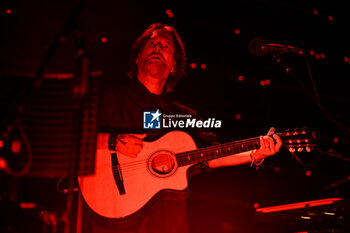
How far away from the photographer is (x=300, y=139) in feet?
7.39

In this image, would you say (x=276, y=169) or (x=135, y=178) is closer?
(x=135, y=178)

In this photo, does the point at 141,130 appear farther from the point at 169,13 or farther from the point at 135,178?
the point at 169,13

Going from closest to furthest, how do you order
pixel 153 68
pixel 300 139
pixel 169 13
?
1. pixel 300 139
2. pixel 153 68
3. pixel 169 13

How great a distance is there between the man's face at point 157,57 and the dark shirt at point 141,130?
0.49ft

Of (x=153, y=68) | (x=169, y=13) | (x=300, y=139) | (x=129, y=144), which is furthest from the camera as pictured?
(x=169, y=13)

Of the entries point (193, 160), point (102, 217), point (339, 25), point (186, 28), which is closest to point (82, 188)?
point (102, 217)

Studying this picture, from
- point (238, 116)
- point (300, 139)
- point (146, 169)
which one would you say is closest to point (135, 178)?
point (146, 169)

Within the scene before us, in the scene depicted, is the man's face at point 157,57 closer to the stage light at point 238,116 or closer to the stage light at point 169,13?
the stage light at point 169,13

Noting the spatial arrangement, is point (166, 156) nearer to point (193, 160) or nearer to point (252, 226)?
point (193, 160)

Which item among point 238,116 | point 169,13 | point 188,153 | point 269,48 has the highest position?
point 169,13

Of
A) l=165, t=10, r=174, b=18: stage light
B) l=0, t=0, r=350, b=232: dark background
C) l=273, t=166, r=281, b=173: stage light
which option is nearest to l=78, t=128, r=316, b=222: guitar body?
l=0, t=0, r=350, b=232: dark background

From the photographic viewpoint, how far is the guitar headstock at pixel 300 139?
2.22 meters

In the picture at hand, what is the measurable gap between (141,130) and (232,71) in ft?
3.06

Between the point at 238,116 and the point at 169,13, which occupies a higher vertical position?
the point at 169,13
